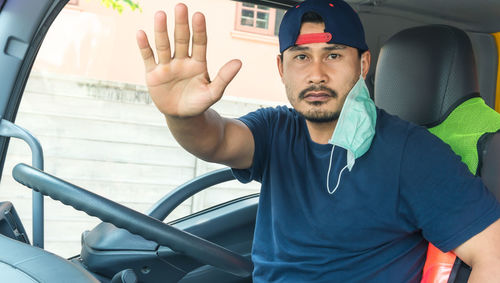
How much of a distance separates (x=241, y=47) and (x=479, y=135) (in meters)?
2.55

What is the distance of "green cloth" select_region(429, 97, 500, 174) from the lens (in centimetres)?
138

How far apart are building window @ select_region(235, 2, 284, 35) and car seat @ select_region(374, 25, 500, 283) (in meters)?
0.55

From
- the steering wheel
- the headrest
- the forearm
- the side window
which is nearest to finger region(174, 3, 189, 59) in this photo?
the forearm

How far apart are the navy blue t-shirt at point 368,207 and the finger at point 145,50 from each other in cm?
50

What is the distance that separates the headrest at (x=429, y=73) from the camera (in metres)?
1.51

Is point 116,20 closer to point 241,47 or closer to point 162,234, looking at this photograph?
point 241,47

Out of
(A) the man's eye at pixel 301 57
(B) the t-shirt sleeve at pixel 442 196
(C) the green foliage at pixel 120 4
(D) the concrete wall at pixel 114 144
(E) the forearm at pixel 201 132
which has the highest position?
(C) the green foliage at pixel 120 4

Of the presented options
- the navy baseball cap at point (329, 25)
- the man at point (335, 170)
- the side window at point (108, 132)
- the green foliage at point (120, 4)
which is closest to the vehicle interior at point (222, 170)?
the man at point (335, 170)

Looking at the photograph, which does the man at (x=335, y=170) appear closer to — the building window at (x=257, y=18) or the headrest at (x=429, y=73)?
the headrest at (x=429, y=73)

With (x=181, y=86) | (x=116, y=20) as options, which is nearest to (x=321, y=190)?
(x=181, y=86)

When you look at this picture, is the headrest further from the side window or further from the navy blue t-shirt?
the side window

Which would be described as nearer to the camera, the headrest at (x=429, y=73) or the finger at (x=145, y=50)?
the finger at (x=145, y=50)

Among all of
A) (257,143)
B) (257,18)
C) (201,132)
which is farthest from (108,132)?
(201,132)

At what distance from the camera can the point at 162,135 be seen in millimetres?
3156
